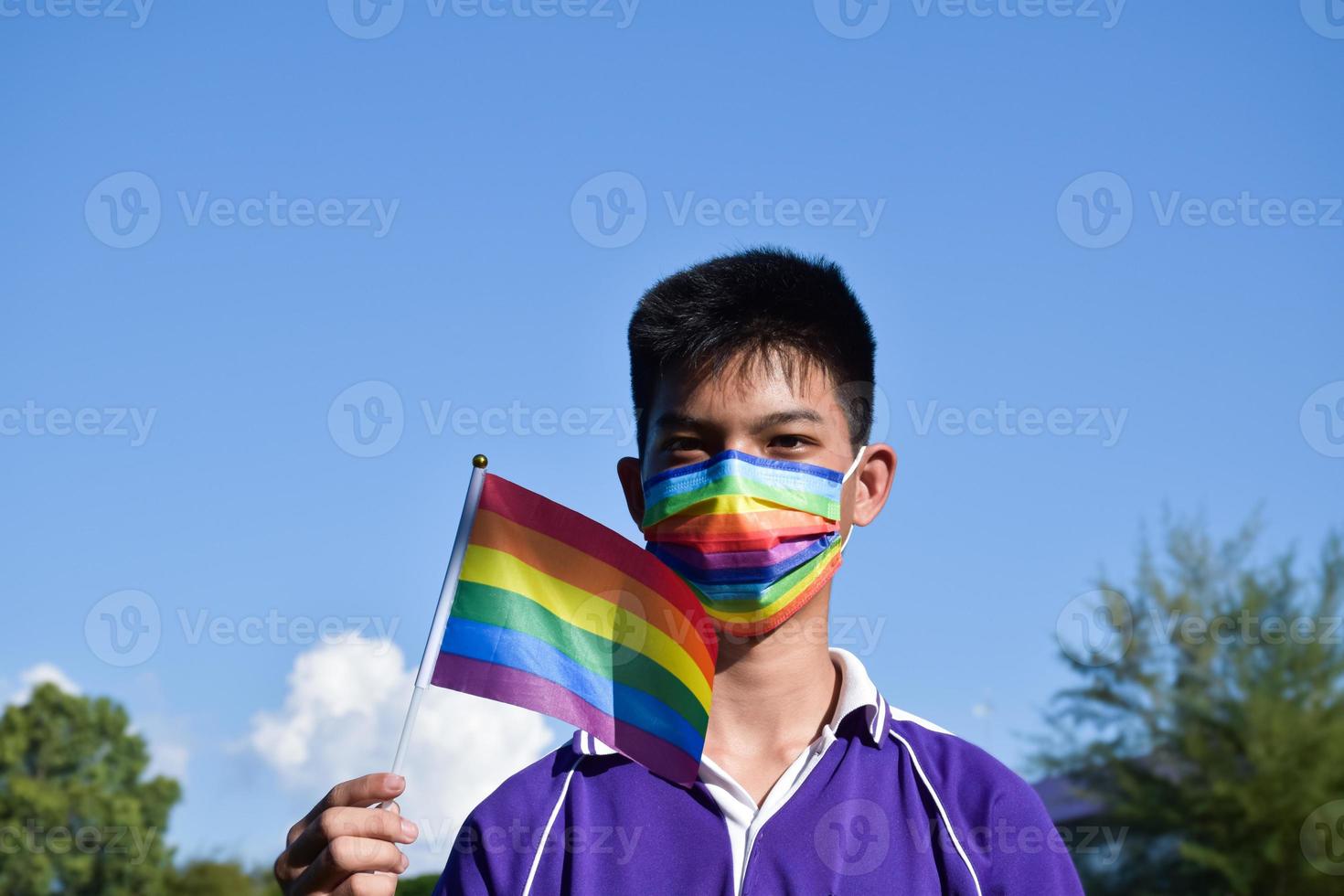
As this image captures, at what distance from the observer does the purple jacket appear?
352 centimetres

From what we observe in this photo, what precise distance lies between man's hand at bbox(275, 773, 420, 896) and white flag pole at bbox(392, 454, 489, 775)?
1.08ft

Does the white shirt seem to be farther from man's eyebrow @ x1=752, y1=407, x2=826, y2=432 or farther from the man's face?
man's eyebrow @ x1=752, y1=407, x2=826, y2=432

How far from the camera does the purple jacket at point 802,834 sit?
11.6ft

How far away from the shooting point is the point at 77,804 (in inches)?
2188

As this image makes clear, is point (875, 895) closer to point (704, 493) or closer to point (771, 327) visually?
point (704, 493)

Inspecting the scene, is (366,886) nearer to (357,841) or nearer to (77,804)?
(357,841)

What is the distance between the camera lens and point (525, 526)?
3.86 m

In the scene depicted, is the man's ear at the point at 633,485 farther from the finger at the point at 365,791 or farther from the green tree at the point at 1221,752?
the green tree at the point at 1221,752

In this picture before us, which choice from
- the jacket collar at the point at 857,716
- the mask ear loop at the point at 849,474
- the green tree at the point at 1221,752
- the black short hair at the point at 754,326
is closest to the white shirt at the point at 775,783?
the jacket collar at the point at 857,716

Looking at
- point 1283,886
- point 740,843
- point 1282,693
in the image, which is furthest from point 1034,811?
point 1282,693

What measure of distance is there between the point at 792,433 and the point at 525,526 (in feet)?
2.77

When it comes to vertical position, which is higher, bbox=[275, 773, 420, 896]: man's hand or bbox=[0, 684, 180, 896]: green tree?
bbox=[0, 684, 180, 896]: green tree

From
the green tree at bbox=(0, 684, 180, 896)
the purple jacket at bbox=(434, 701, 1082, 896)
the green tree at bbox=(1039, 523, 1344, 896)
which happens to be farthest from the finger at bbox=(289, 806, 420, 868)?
the green tree at bbox=(0, 684, 180, 896)

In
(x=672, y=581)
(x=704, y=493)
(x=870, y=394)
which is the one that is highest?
(x=870, y=394)
